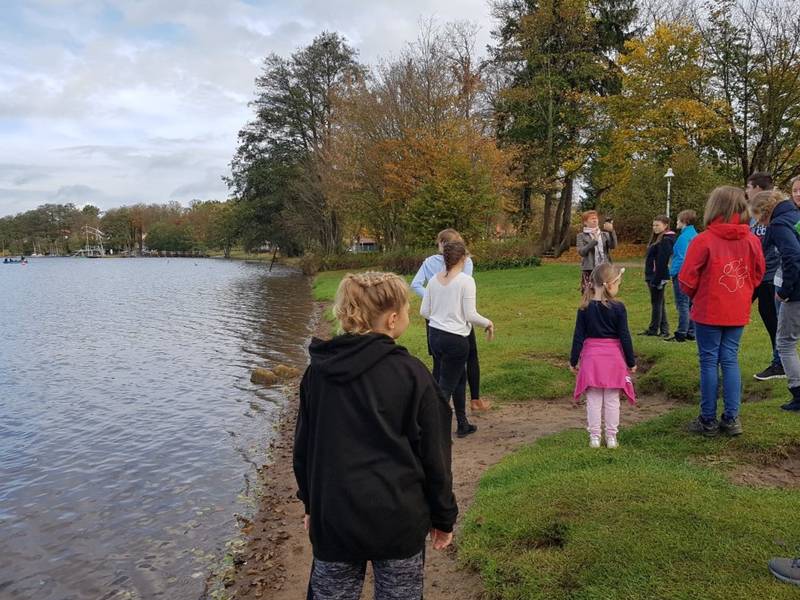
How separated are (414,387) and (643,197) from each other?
29.2 m

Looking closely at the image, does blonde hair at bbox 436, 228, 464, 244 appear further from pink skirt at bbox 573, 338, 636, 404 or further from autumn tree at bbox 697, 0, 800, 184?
autumn tree at bbox 697, 0, 800, 184

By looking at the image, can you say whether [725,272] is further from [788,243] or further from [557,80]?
[557,80]

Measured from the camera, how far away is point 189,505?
6.54 meters

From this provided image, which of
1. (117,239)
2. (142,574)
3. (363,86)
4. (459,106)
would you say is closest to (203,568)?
(142,574)

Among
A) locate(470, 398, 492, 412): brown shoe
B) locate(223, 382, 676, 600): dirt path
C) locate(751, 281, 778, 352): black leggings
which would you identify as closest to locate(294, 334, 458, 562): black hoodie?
locate(223, 382, 676, 600): dirt path

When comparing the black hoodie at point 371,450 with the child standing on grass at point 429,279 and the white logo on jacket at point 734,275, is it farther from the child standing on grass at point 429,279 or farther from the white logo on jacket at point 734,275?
the child standing on grass at point 429,279

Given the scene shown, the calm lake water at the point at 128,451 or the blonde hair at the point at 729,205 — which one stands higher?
the blonde hair at the point at 729,205

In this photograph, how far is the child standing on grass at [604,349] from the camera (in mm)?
5004

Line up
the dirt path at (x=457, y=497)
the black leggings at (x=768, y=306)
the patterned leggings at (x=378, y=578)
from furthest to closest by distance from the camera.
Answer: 1. the black leggings at (x=768, y=306)
2. the dirt path at (x=457, y=497)
3. the patterned leggings at (x=378, y=578)

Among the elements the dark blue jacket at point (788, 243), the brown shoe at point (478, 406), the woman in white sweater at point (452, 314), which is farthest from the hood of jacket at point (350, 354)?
the brown shoe at point (478, 406)

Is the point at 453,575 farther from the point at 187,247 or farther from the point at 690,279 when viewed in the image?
the point at 187,247

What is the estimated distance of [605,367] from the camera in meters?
5.02

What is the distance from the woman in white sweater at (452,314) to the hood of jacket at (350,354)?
3446 mm

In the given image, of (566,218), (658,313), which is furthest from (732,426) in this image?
(566,218)
